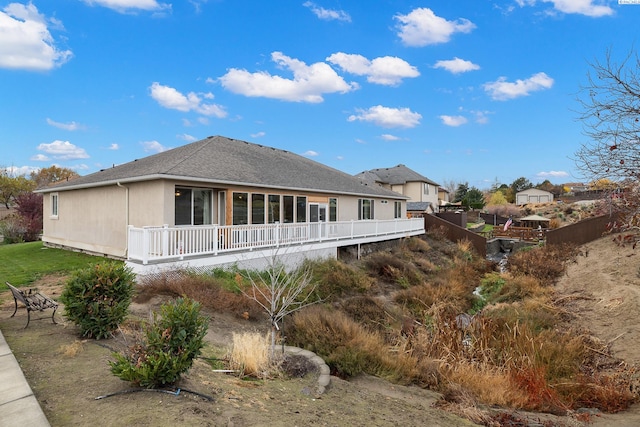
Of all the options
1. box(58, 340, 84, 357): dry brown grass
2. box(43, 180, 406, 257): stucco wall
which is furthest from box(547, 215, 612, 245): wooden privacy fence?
box(58, 340, 84, 357): dry brown grass

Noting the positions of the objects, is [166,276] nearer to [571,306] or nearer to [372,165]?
[571,306]

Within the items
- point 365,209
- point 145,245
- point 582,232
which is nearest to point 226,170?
point 145,245

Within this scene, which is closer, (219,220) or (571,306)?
(571,306)

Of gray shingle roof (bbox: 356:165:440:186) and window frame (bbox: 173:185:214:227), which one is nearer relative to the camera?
window frame (bbox: 173:185:214:227)

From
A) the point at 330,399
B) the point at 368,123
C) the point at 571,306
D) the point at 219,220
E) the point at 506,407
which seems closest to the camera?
the point at 330,399

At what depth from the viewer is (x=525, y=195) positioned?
6688 cm

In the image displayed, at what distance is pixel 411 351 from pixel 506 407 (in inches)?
74.8

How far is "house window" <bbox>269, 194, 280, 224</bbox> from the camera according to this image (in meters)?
15.6

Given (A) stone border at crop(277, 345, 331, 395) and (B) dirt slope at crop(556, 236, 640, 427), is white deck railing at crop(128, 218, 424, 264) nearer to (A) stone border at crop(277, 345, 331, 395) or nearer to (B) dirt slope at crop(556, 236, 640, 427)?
(A) stone border at crop(277, 345, 331, 395)

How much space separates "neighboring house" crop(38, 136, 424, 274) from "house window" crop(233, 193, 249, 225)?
41 millimetres

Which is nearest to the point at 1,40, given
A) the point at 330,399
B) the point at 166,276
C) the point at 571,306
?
the point at 166,276

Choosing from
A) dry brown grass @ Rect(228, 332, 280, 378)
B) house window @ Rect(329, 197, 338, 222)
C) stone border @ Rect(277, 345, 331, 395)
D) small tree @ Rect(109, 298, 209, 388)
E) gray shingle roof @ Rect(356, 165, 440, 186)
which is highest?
gray shingle roof @ Rect(356, 165, 440, 186)

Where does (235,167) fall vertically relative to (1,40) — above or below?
below

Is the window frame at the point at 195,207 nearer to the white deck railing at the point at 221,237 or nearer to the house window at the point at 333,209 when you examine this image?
the white deck railing at the point at 221,237
